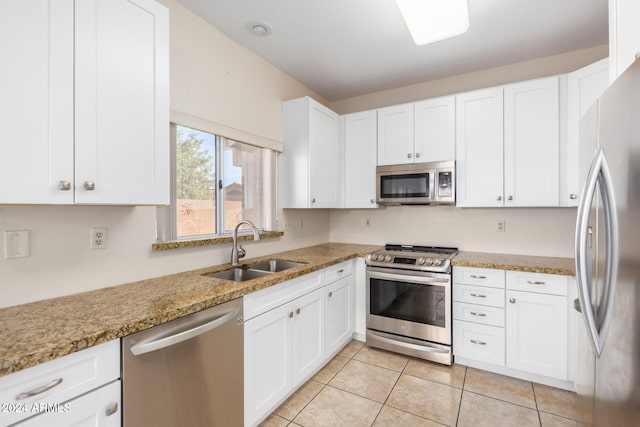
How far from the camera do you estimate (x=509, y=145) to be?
2.54 m

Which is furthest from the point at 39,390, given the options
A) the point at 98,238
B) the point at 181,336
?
the point at 98,238

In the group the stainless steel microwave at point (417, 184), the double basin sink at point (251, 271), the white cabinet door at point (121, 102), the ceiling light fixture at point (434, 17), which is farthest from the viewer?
the stainless steel microwave at point (417, 184)

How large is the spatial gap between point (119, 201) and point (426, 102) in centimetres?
266

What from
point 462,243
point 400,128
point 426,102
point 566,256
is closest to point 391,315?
point 462,243

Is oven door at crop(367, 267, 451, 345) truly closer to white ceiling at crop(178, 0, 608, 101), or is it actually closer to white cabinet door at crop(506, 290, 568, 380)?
white cabinet door at crop(506, 290, 568, 380)

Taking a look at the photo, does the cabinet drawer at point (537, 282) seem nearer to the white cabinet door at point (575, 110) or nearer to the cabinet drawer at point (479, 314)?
the cabinet drawer at point (479, 314)

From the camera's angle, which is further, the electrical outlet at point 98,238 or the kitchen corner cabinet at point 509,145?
the kitchen corner cabinet at point 509,145

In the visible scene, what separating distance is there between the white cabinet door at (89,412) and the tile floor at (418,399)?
104cm

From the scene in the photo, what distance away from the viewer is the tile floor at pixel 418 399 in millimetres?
1867

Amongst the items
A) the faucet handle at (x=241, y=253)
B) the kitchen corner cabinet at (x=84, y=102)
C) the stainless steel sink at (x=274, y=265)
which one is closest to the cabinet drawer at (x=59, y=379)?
the kitchen corner cabinet at (x=84, y=102)

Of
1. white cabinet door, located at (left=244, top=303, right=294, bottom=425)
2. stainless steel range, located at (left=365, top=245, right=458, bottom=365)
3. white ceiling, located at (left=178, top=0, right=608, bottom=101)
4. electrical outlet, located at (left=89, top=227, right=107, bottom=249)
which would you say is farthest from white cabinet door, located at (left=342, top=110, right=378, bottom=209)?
electrical outlet, located at (left=89, top=227, right=107, bottom=249)

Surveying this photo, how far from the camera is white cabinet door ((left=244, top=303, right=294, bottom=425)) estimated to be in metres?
1.67

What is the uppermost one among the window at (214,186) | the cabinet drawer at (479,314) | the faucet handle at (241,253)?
the window at (214,186)

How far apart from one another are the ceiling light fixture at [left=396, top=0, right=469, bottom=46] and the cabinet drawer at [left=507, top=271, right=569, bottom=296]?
69.7 inches
